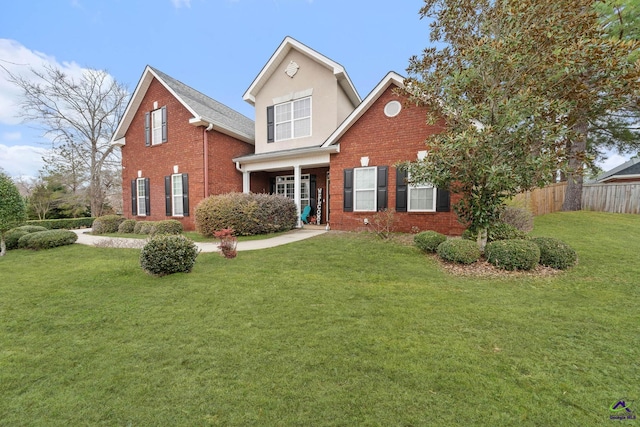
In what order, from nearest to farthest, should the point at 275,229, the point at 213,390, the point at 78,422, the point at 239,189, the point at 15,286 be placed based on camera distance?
the point at 78,422, the point at 213,390, the point at 15,286, the point at 275,229, the point at 239,189

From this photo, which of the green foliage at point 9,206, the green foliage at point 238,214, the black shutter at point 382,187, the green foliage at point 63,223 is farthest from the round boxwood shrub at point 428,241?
the green foliage at point 63,223

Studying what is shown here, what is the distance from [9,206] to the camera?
798cm

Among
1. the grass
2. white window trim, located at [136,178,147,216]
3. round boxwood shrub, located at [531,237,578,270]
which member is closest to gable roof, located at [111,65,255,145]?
white window trim, located at [136,178,147,216]

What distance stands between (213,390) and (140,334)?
5.23ft

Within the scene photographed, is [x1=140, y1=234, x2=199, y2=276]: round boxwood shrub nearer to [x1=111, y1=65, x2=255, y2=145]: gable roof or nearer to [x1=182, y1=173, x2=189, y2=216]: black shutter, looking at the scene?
[x1=182, y1=173, x2=189, y2=216]: black shutter

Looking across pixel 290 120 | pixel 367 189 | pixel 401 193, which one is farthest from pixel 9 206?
pixel 401 193

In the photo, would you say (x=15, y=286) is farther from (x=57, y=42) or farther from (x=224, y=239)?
(x=57, y=42)

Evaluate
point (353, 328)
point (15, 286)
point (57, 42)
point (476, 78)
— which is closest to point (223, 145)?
point (57, 42)

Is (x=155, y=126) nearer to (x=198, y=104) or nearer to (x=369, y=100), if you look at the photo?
(x=198, y=104)

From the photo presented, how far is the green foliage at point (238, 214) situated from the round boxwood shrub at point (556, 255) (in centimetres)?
834

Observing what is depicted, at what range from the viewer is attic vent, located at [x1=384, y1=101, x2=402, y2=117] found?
929 centimetres

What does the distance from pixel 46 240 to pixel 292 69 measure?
11403 millimetres

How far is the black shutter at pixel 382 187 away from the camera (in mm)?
9742

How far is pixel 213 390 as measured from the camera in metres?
2.20
